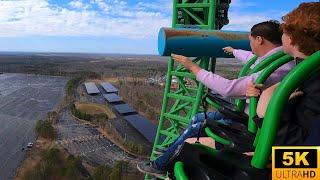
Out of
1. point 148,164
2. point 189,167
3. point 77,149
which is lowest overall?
point 77,149

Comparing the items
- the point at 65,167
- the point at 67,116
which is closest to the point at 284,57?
the point at 65,167

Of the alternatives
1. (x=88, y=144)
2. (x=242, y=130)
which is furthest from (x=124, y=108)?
(x=242, y=130)

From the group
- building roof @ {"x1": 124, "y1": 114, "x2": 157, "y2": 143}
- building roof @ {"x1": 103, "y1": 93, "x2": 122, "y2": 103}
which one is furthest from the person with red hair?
building roof @ {"x1": 103, "y1": 93, "x2": 122, "y2": 103}

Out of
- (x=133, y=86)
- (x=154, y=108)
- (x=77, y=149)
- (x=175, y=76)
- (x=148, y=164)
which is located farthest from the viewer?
(x=133, y=86)

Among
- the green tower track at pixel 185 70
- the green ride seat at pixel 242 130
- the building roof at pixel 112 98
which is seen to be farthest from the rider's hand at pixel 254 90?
the building roof at pixel 112 98

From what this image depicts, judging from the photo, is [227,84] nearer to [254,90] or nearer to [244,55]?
[254,90]

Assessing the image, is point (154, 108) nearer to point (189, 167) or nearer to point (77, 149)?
point (77, 149)
